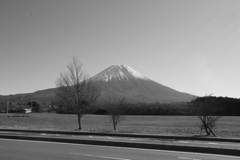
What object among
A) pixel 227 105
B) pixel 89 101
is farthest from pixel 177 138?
pixel 227 105

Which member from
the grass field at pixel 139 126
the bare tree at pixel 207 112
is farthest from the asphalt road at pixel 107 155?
the grass field at pixel 139 126

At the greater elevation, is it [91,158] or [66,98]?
[66,98]

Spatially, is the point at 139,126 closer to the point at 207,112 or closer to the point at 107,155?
the point at 207,112

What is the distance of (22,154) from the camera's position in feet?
33.8

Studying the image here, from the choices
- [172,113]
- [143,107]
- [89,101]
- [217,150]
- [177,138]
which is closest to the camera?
[217,150]

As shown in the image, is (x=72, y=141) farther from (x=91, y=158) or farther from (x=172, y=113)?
(x=172, y=113)

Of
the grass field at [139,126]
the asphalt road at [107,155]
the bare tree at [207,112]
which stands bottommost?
the grass field at [139,126]

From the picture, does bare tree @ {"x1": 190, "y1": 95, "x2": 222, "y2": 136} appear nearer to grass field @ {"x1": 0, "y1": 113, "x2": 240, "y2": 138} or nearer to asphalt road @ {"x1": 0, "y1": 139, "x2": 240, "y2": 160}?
grass field @ {"x1": 0, "y1": 113, "x2": 240, "y2": 138}

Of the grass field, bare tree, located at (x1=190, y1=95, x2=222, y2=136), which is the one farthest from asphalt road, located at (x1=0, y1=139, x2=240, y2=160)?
the grass field

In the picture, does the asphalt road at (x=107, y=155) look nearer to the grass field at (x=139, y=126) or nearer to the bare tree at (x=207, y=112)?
the bare tree at (x=207, y=112)

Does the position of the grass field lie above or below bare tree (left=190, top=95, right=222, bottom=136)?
below

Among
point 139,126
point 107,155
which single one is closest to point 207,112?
point 107,155

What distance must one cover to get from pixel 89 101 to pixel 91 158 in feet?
66.8

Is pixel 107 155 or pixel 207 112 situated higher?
pixel 207 112
